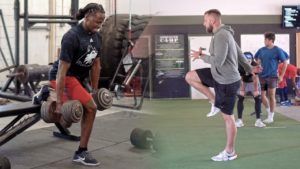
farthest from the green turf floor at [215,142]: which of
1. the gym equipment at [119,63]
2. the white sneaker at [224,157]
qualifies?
the gym equipment at [119,63]

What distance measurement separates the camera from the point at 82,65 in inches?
93.7

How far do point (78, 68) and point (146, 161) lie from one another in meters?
0.69

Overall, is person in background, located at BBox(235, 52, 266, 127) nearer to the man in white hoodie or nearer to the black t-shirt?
the man in white hoodie

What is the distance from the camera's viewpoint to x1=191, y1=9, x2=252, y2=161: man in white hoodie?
2.29 m

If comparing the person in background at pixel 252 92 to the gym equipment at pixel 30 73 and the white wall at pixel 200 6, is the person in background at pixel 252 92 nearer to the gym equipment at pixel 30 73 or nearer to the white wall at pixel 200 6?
the white wall at pixel 200 6

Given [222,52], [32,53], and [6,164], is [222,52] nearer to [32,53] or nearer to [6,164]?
[6,164]

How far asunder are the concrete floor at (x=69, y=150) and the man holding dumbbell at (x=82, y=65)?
0.15 metres

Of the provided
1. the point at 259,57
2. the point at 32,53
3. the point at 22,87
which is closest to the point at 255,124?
the point at 259,57

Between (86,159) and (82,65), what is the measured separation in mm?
549

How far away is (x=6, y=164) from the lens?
7.00 ft

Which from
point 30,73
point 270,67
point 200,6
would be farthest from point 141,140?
Result: point 270,67

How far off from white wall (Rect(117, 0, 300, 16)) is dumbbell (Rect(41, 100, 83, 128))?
0.56 metres

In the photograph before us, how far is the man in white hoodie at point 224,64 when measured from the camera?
229 centimetres

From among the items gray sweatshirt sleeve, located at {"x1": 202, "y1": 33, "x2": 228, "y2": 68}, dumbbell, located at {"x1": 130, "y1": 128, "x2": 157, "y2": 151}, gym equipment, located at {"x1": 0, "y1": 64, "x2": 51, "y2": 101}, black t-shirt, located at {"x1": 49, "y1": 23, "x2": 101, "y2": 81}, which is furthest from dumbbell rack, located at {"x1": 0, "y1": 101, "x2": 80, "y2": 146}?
gray sweatshirt sleeve, located at {"x1": 202, "y1": 33, "x2": 228, "y2": 68}
